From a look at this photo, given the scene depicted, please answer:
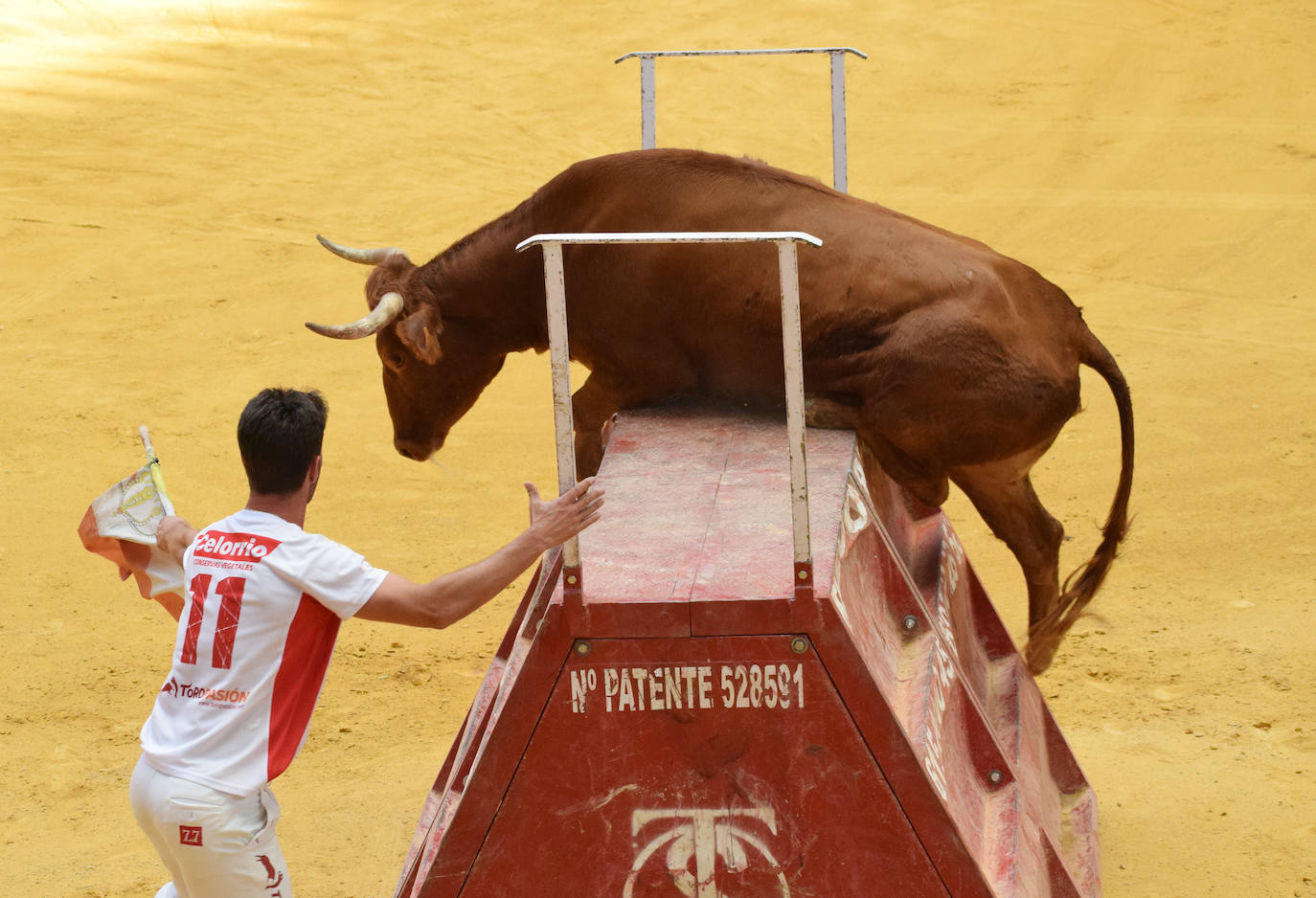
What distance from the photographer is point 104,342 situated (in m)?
11.4

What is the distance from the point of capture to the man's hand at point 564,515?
11.5ft

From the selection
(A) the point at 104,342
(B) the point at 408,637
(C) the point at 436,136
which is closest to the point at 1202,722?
(B) the point at 408,637

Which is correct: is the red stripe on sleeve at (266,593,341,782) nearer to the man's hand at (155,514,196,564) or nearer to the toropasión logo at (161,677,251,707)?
the toropasión logo at (161,677,251,707)

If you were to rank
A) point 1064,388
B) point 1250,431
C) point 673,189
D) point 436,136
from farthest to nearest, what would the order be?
1. point 436,136
2. point 1250,431
3. point 673,189
4. point 1064,388

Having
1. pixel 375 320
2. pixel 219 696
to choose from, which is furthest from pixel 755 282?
pixel 219 696

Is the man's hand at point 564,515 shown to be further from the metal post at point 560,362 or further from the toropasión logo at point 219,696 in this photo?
the toropasión logo at point 219,696

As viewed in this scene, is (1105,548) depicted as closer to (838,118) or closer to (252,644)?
(838,118)

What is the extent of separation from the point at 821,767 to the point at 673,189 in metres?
2.36

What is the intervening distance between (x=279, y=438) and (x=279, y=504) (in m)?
0.18

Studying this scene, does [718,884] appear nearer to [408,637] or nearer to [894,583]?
[894,583]

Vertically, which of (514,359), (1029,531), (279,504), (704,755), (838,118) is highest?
(838,118)

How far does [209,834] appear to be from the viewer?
11.7 feet

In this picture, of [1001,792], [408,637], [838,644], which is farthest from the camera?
[408,637]

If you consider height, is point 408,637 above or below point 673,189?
below
